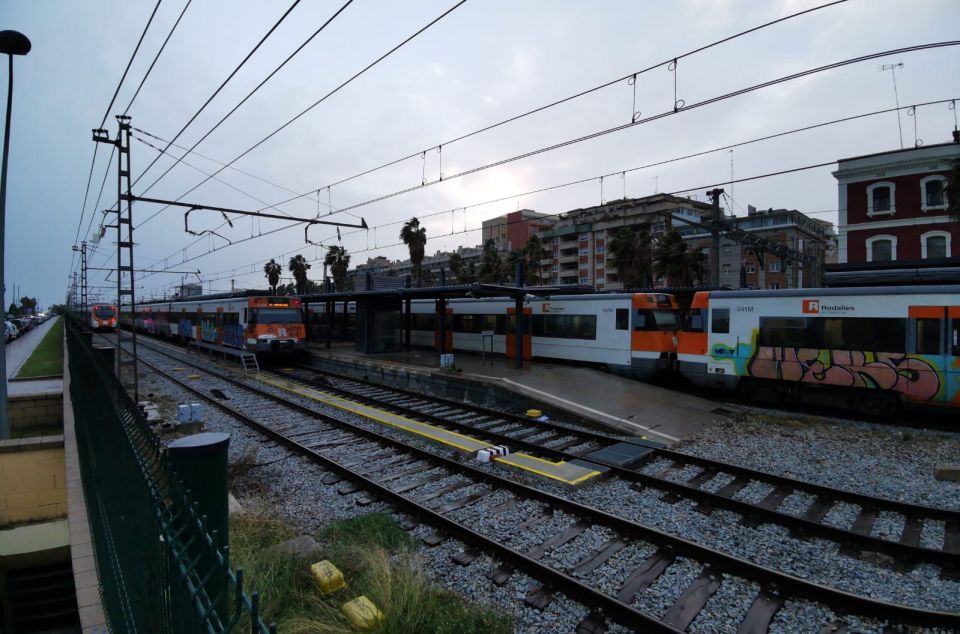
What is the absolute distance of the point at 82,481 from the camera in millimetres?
6430

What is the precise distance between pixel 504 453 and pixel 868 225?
3060 centimetres

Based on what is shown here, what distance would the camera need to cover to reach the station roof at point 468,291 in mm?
16227

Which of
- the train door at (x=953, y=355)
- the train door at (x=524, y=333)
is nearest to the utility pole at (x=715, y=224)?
the train door at (x=524, y=333)

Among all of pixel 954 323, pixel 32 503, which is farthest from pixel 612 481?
pixel 32 503

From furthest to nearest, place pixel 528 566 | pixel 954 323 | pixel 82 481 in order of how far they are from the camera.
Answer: pixel 954 323 → pixel 82 481 → pixel 528 566

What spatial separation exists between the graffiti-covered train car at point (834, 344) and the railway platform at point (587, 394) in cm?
148

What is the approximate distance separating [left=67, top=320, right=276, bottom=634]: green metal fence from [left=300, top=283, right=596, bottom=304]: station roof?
11595mm

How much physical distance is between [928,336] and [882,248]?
2200cm

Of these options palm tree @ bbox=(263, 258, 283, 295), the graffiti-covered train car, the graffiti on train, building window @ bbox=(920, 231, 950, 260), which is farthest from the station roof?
palm tree @ bbox=(263, 258, 283, 295)

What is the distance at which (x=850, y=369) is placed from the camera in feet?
39.9

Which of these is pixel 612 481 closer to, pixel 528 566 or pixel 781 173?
pixel 528 566

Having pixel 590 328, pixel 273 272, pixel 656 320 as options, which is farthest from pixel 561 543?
pixel 273 272

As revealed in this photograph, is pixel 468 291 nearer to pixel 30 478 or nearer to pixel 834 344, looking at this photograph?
pixel 834 344

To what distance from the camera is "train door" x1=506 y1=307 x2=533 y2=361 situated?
1998 cm
